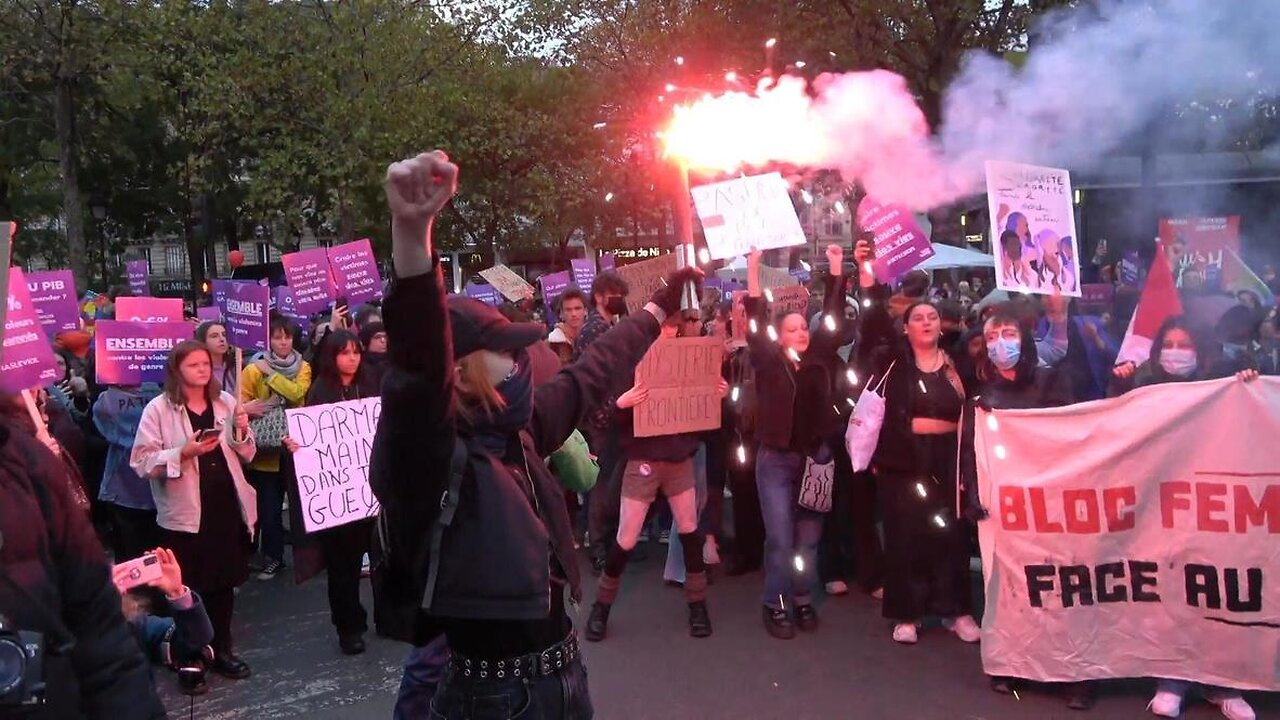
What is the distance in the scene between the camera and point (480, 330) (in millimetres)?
2506

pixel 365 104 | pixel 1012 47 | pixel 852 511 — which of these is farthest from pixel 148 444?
pixel 365 104

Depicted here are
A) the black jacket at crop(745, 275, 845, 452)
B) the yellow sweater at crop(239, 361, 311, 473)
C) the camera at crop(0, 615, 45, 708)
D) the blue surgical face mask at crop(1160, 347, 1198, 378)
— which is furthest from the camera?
the yellow sweater at crop(239, 361, 311, 473)

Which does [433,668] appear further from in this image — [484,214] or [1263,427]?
[484,214]

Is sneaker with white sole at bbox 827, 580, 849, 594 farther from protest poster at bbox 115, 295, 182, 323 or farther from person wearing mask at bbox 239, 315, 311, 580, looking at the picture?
protest poster at bbox 115, 295, 182, 323

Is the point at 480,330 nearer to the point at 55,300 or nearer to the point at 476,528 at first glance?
the point at 476,528

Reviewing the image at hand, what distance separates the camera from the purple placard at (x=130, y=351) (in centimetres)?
618

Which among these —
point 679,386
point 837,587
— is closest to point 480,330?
point 679,386

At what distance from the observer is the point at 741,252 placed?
5.05 meters

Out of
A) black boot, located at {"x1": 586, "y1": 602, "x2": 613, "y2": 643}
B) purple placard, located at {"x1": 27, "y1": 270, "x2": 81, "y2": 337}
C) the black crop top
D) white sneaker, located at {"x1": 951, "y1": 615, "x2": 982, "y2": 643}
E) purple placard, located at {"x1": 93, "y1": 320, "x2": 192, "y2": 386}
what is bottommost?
white sneaker, located at {"x1": 951, "y1": 615, "x2": 982, "y2": 643}

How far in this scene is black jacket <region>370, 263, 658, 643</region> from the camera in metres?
2.11

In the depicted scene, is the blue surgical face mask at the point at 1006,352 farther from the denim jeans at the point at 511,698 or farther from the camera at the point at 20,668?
the camera at the point at 20,668

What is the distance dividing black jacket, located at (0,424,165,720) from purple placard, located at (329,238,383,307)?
7.98m

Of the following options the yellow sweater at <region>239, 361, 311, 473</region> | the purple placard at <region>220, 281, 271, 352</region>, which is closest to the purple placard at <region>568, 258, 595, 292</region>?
the purple placard at <region>220, 281, 271, 352</region>

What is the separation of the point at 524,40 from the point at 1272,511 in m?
20.1
